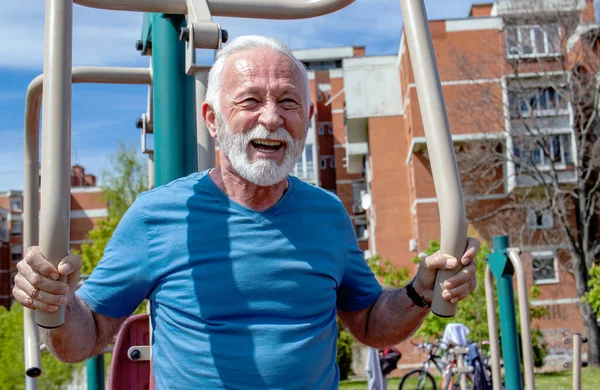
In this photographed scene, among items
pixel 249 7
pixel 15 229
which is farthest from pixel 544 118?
pixel 15 229

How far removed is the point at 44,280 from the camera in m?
1.37

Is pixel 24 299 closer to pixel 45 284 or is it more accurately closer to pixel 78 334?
pixel 45 284

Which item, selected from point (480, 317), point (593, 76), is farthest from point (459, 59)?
point (480, 317)

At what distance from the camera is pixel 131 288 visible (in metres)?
1.80

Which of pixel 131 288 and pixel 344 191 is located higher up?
pixel 344 191

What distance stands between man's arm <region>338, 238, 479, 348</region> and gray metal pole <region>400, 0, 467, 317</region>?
0.02 metres

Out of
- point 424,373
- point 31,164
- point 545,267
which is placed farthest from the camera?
point 545,267

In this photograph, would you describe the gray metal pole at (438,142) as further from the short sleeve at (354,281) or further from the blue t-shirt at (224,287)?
the short sleeve at (354,281)

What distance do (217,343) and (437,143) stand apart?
0.65 metres

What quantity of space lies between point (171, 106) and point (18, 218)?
5486 centimetres

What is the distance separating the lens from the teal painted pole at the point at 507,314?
447 cm

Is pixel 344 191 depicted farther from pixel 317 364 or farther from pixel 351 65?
pixel 317 364

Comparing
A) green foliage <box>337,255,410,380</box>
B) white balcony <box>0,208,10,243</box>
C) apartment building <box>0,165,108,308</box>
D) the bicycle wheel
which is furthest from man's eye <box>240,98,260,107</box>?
white balcony <box>0,208,10,243</box>

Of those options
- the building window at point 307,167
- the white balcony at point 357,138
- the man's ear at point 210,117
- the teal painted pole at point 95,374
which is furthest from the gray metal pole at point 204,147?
the building window at point 307,167
